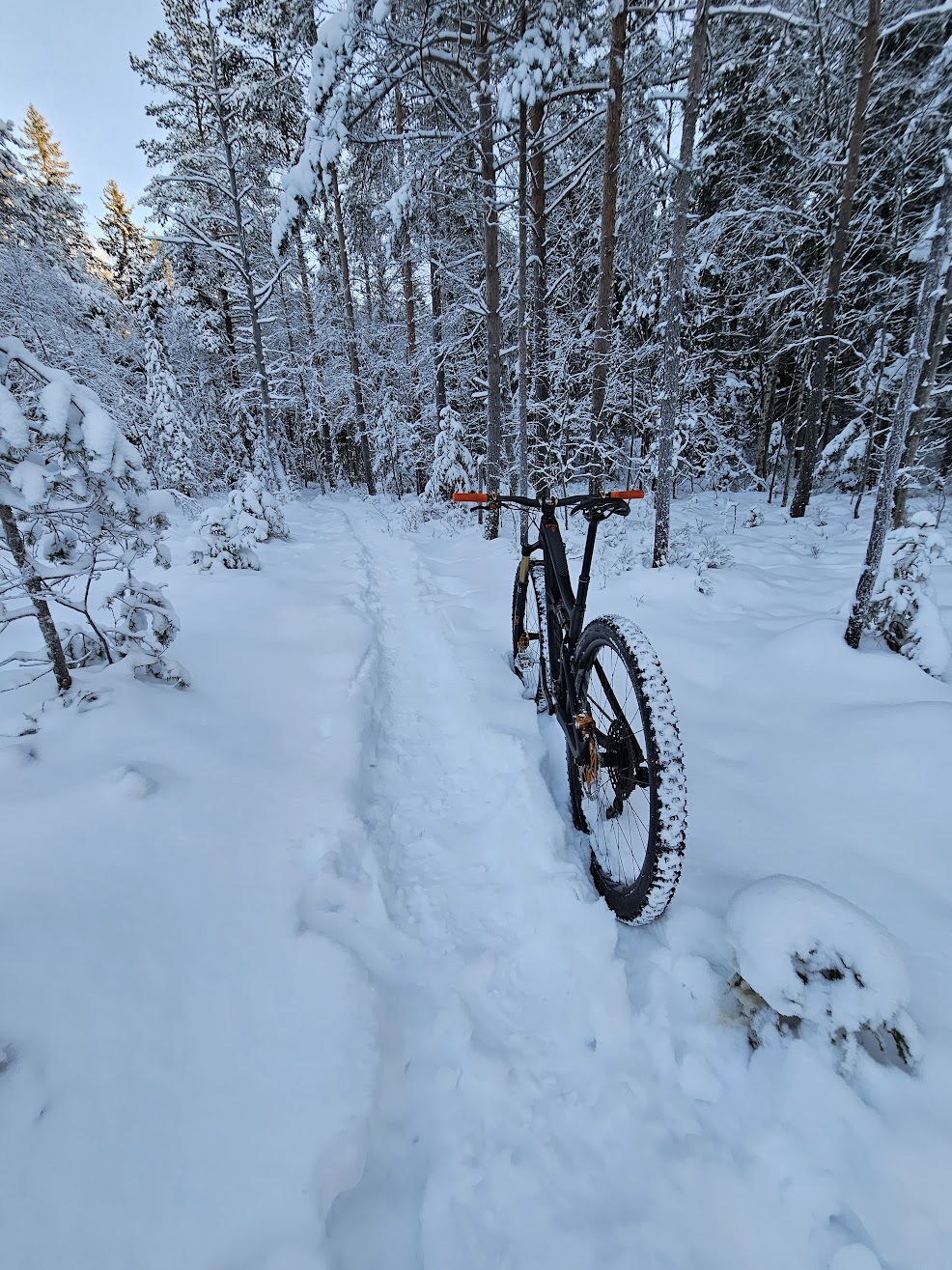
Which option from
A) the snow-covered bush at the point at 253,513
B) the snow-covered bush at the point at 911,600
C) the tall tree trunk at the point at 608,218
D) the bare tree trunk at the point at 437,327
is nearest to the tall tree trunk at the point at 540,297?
the tall tree trunk at the point at 608,218

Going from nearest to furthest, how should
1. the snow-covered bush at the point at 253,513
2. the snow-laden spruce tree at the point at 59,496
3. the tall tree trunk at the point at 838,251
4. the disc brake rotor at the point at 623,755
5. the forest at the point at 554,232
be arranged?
the disc brake rotor at the point at 623,755 → the snow-laden spruce tree at the point at 59,496 → the forest at the point at 554,232 → the tall tree trunk at the point at 838,251 → the snow-covered bush at the point at 253,513

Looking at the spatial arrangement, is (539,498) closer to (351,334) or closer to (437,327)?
(437,327)

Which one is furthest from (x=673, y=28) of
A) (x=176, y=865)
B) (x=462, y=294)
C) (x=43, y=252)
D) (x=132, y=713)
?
(x=43, y=252)

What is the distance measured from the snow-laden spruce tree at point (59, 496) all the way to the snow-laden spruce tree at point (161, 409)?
16.9m

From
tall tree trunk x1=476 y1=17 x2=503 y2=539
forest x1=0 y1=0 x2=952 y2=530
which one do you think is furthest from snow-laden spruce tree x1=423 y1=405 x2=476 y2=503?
tall tree trunk x1=476 y1=17 x2=503 y2=539

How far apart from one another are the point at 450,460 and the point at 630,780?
13.0m

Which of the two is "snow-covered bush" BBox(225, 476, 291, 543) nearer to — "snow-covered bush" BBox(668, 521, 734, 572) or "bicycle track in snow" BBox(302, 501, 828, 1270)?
"bicycle track in snow" BBox(302, 501, 828, 1270)

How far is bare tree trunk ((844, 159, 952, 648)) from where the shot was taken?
3.55 meters

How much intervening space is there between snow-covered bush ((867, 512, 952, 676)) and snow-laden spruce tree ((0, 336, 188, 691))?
5574mm

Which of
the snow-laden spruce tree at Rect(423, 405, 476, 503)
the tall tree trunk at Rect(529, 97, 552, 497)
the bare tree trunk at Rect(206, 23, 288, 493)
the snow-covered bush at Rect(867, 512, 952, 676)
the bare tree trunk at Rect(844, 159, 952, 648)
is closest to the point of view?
the bare tree trunk at Rect(844, 159, 952, 648)

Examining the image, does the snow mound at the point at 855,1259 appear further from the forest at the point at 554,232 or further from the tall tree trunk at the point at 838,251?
the tall tree trunk at the point at 838,251

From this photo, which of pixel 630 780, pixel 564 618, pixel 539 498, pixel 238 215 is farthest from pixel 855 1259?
pixel 238 215

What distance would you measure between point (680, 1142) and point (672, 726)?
4.15 feet

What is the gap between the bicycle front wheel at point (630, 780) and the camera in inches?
71.3
